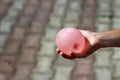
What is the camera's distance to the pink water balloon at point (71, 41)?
216 cm

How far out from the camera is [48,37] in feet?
14.8

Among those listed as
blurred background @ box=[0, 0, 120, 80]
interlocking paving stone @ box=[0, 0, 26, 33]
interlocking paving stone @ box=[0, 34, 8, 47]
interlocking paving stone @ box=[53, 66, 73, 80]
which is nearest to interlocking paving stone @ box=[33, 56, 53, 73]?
blurred background @ box=[0, 0, 120, 80]

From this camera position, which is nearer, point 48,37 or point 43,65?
point 43,65

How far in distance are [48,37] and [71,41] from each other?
2368 millimetres

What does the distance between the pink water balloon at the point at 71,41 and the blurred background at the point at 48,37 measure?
1498 millimetres

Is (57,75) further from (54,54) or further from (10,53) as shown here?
(10,53)

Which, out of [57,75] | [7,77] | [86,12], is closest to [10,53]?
[7,77]

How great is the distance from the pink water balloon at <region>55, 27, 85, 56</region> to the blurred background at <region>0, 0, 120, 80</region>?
150 cm

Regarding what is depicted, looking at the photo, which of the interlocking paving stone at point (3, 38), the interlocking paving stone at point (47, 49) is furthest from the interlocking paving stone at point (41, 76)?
the interlocking paving stone at point (3, 38)

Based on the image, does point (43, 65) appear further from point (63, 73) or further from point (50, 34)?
point (50, 34)

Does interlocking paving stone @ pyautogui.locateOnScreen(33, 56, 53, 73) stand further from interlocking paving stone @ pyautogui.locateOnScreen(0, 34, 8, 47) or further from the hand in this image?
the hand

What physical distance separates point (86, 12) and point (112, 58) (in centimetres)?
136

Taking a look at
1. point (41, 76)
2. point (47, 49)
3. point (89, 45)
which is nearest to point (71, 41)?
point (89, 45)

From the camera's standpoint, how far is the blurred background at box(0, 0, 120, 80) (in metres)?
3.76
